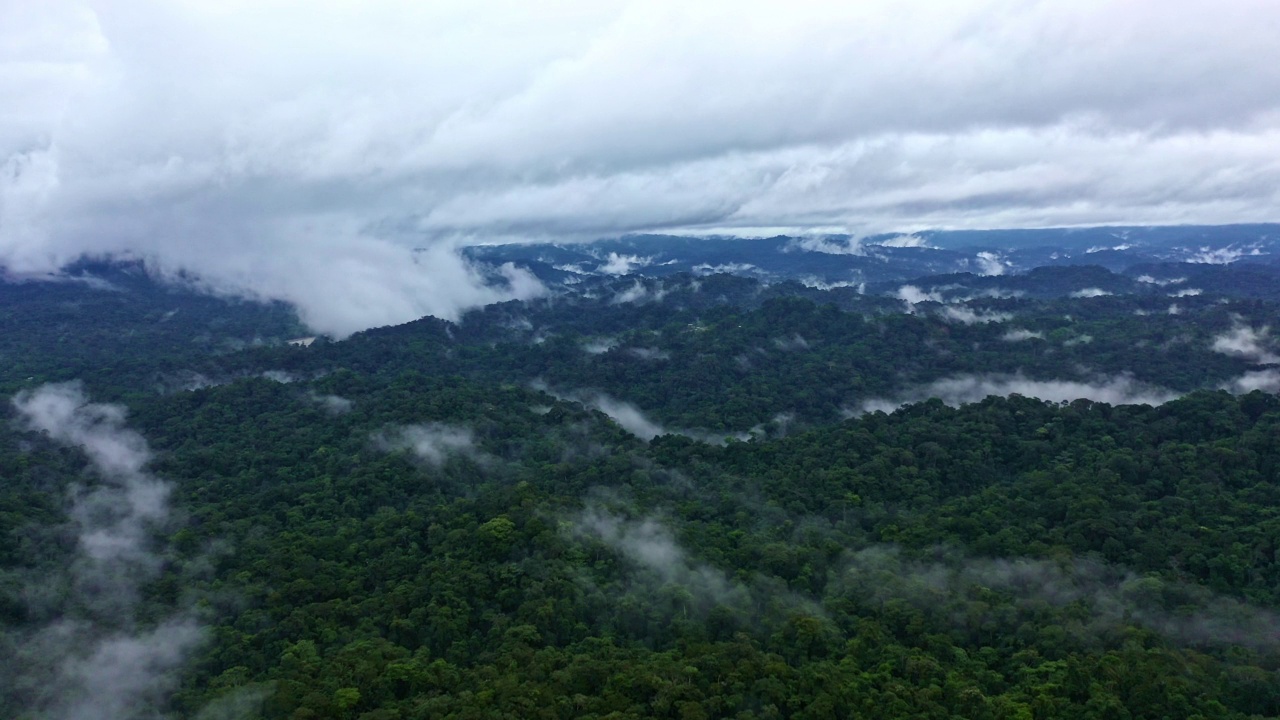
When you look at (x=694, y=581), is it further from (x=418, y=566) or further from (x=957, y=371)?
Result: (x=957, y=371)

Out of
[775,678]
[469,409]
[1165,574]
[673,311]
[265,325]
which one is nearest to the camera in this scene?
[775,678]

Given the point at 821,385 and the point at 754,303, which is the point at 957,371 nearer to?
the point at 821,385

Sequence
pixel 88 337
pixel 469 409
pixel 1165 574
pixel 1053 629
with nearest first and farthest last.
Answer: pixel 1053 629 < pixel 1165 574 < pixel 469 409 < pixel 88 337

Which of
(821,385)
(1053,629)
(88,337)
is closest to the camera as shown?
(1053,629)

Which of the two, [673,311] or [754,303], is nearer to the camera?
[673,311]

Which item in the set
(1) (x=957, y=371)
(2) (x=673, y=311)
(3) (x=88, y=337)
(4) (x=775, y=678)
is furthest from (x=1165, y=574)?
(3) (x=88, y=337)

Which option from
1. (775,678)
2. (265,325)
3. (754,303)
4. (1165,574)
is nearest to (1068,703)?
(775,678)
